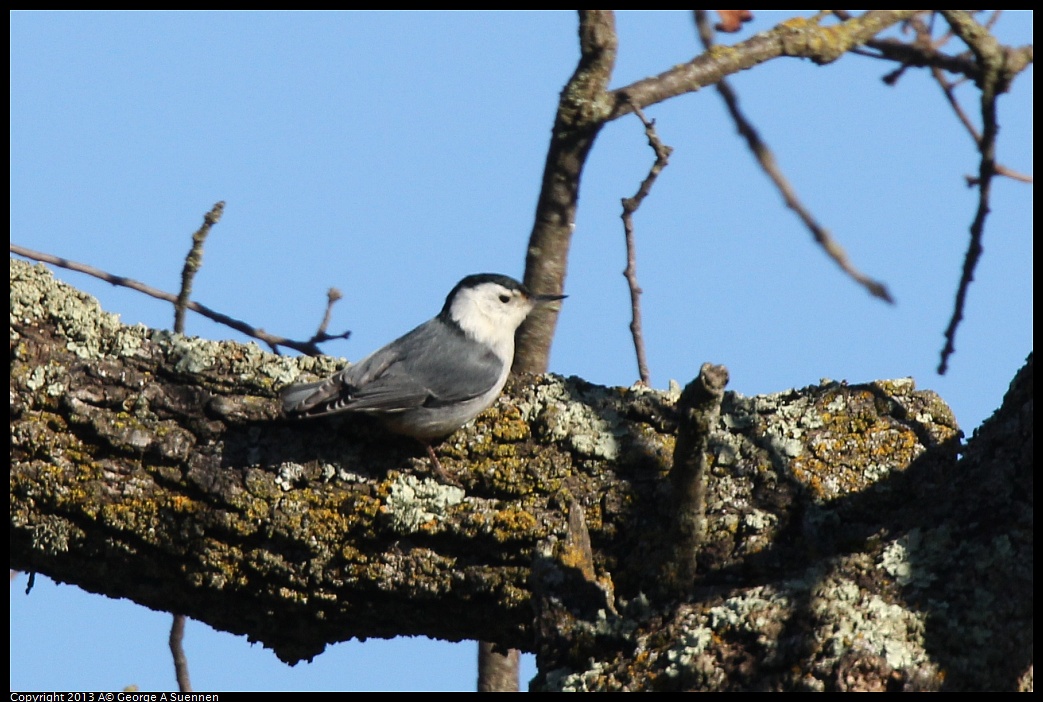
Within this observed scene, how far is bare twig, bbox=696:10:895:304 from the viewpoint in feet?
5.90

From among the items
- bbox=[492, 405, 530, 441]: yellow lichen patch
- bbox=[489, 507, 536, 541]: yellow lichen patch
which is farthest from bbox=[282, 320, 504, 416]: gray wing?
bbox=[489, 507, 536, 541]: yellow lichen patch

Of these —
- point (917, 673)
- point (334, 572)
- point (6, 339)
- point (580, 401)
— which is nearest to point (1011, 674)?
point (917, 673)

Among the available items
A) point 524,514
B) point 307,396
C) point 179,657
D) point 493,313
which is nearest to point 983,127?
point 524,514

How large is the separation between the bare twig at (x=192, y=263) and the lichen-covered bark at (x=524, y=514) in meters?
0.18

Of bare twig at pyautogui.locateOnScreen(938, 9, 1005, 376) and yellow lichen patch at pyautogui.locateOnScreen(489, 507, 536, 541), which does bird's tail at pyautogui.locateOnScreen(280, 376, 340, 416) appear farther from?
bare twig at pyautogui.locateOnScreen(938, 9, 1005, 376)

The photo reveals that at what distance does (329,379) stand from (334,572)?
0.54 m

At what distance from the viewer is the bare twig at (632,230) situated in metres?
2.57

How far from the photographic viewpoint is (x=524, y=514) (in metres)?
2.51

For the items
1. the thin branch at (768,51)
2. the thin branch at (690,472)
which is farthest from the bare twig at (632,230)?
the thin branch at (690,472)

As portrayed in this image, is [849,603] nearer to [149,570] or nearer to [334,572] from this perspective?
[334,572]

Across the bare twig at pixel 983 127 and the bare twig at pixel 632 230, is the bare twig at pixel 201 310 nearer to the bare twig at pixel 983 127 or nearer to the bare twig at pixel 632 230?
the bare twig at pixel 632 230

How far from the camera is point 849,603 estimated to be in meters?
2.16

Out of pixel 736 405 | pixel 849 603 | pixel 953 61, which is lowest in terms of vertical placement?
pixel 849 603

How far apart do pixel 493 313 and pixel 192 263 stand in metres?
1.00
